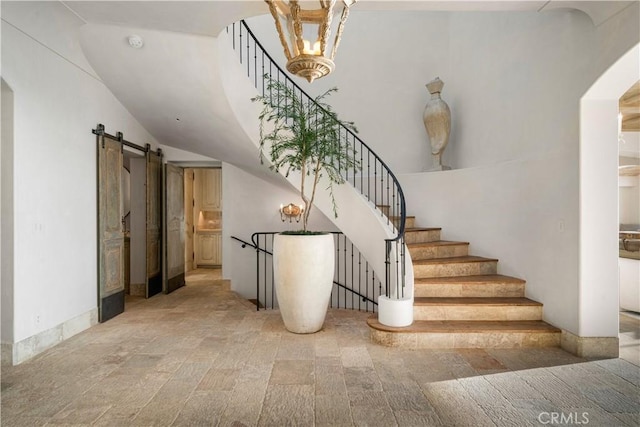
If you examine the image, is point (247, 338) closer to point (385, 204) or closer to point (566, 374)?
point (566, 374)

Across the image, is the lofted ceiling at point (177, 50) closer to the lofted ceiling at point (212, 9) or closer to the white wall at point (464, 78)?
the lofted ceiling at point (212, 9)

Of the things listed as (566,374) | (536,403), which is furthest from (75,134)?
(566,374)

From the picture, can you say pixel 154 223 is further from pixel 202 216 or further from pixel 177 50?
pixel 202 216

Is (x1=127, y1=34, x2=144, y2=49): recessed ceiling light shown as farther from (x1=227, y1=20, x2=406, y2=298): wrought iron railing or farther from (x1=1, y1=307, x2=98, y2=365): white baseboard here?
(x1=1, y1=307, x2=98, y2=365): white baseboard

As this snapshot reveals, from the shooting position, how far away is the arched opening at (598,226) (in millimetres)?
3328

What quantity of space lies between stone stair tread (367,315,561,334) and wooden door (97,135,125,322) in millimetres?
3338

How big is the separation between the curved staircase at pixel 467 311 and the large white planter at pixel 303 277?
64 centimetres

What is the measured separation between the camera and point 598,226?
3.33 meters

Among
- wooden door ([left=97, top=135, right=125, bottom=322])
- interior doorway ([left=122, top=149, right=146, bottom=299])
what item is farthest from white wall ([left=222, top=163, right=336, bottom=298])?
wooden door ([left=97, top=135, right=125, bottom=322])

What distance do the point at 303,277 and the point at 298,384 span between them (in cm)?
128

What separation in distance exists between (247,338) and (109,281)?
2.17 metres

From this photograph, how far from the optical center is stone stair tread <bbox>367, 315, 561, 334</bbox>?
3574 millimetres

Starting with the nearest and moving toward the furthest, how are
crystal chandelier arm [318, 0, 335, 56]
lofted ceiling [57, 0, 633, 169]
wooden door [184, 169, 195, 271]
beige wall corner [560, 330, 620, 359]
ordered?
crystal chandelier arm [318, 0, 335, 56] → lofted ceiling [57, 0, 633, 169] → beige wall corner [560, 330, 620, 359] → wooden door [184, 169, 195, 271]

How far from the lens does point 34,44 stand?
3.42 m
